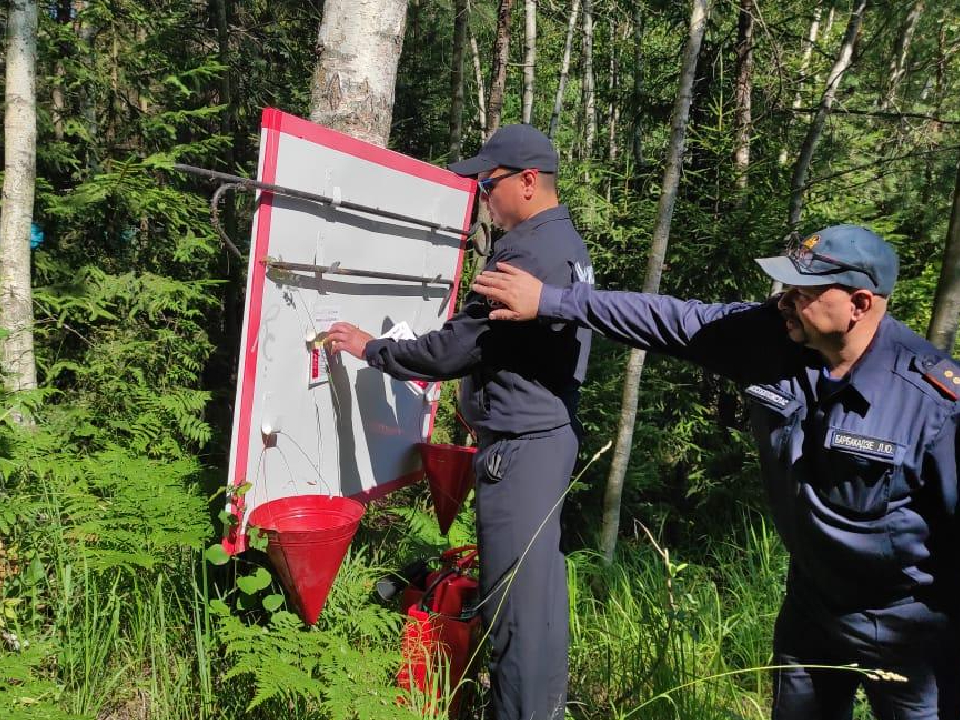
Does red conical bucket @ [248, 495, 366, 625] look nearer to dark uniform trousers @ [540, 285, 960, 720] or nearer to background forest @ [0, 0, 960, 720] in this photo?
background forest @ [0, 0, 960, 720]

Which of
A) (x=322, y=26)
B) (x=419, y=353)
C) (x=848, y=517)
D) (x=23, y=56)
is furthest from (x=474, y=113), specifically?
(x=848, y=517)

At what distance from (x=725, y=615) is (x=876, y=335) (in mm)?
2635

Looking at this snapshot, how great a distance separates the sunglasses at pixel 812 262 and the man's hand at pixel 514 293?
0.73 m

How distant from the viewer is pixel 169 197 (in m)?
5.13

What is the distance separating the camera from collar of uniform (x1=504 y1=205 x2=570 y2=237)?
2459mm

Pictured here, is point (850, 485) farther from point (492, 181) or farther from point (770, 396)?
point (492, 181)

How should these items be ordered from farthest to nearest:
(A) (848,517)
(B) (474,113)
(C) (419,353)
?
(B) (474,113) → (C) (419,353) → (A) (848,517)

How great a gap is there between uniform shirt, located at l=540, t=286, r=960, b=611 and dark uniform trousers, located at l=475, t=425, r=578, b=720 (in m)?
0.68

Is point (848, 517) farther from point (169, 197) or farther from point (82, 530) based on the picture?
point (169, 197)

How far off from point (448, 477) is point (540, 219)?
1.32 m

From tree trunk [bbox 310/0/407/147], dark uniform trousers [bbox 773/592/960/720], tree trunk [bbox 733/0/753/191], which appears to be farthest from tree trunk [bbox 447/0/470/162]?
dark uniform trousers [bbox 773/592/960/720]

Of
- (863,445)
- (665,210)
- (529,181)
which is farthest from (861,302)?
(665,210)

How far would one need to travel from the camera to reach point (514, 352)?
2371 millimetres

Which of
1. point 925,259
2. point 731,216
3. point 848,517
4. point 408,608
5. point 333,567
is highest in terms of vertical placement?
Answer: point 925,259
